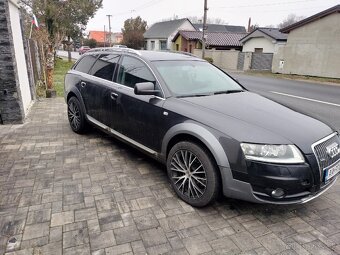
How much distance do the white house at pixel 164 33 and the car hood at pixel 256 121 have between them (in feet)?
145

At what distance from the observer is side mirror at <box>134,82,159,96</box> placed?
11.0ft

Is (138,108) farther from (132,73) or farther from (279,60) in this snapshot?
(279,60)

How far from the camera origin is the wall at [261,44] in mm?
28516

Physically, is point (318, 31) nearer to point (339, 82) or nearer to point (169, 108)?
point (339, 82)

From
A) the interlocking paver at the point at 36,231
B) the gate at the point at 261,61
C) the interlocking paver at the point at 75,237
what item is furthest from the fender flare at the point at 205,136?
the gate at the point at 261,61

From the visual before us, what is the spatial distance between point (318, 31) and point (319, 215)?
19037 millimetres

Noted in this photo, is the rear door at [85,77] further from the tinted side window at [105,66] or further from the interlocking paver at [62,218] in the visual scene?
the interlocking paver at [62,218]

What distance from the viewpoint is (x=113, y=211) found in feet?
9.78

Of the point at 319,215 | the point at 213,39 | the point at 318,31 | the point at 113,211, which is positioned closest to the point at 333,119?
the point at 319,215

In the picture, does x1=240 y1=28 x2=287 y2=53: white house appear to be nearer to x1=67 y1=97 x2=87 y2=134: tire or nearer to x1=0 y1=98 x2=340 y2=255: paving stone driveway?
x1=67 y1=97 x2=87 y2=134: tire

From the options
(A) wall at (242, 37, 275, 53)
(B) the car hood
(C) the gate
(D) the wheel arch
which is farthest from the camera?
(A) wall at (242, 37, 275, 53)

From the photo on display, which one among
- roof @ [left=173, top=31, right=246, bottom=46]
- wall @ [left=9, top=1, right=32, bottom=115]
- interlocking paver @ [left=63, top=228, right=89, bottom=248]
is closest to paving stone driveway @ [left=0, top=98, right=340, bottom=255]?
interlocking paver @ [left=63, top=228, right=89, bottom=248]

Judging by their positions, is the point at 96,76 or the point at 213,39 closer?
the point at 96,76

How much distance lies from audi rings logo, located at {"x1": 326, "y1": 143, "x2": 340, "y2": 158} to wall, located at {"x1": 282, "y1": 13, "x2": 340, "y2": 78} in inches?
670
